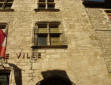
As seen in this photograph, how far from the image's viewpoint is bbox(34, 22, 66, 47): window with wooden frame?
8.54 m

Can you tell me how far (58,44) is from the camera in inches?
336

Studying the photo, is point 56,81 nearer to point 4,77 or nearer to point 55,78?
point 55,78

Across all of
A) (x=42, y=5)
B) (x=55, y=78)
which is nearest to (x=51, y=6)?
(x=42, y=5)

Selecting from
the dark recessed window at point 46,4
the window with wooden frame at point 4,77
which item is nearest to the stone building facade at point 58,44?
the window with wooden frame at point 4,77

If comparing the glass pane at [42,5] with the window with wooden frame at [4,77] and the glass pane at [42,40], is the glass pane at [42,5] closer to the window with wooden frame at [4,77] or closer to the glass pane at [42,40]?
the glass pane at [42,40]

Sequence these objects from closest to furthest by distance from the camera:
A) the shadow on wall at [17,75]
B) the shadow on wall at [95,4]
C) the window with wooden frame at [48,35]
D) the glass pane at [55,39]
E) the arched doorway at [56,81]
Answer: the shadow on wall at [17,75] < the arched doorway at [56,81] < the window with wooden frame at [48,35] < the glass pane at [55,39] < the shadow on wall at [95,4]

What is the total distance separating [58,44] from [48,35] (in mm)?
791

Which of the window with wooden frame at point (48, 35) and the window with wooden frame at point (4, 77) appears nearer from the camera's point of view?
the window with wooden frame at point (4, 77)

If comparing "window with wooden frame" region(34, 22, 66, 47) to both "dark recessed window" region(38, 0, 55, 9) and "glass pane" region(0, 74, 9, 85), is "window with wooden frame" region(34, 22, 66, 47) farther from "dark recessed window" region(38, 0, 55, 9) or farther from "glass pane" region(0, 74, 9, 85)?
"dark recessed window" region(38, 0, 55, 9)

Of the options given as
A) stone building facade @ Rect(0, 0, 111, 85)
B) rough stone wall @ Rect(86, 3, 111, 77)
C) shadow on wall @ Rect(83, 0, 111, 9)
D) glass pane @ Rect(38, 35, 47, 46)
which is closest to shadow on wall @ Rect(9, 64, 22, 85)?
stone building facade @ Rect(0, 0, 111, 85)

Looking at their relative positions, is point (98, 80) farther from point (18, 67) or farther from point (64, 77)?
point (18, 67)

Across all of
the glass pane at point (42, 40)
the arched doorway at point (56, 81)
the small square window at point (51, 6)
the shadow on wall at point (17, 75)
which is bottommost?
the arched doorway at point (56, 81)

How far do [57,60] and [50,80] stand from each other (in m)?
0.99

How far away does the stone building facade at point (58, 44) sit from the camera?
22.9 feet
